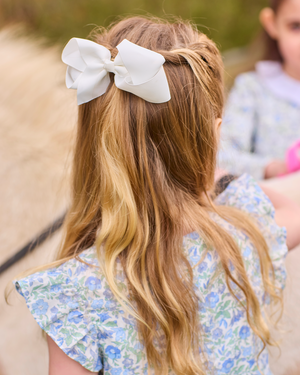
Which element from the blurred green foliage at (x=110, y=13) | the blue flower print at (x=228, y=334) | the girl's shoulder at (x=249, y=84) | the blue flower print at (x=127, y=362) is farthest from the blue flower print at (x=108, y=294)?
the blurred green foliage at (x=110, y=13)

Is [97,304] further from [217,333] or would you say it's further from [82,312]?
[217,333]

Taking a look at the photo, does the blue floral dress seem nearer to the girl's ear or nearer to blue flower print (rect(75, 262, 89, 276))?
blue flower print (rect(75, 262, 89, 276))

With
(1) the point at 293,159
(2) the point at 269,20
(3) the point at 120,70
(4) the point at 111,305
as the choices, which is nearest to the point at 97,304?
(4) the point at 111,305

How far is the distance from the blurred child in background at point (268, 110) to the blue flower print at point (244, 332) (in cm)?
63

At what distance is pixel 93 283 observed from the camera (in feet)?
1.76

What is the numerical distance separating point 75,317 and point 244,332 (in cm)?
31

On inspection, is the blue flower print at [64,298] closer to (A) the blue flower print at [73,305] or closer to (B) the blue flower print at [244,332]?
(A) the blue flower print at [73,305]

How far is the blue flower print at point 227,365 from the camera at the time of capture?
0.61 m

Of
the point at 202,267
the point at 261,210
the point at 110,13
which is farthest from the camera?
the point at 110,13

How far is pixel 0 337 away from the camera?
676 mm

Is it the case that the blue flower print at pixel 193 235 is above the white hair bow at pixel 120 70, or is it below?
below

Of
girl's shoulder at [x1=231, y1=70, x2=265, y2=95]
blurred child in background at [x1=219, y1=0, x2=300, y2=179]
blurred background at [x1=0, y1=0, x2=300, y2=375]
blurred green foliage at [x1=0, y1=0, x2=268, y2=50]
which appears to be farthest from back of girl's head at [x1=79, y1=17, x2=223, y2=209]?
blurred green foliage at [x1=0, y1=0, x2=268, y2=50]

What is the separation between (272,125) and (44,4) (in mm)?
1325

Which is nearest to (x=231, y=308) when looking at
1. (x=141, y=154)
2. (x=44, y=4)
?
(x=141, y=154)
